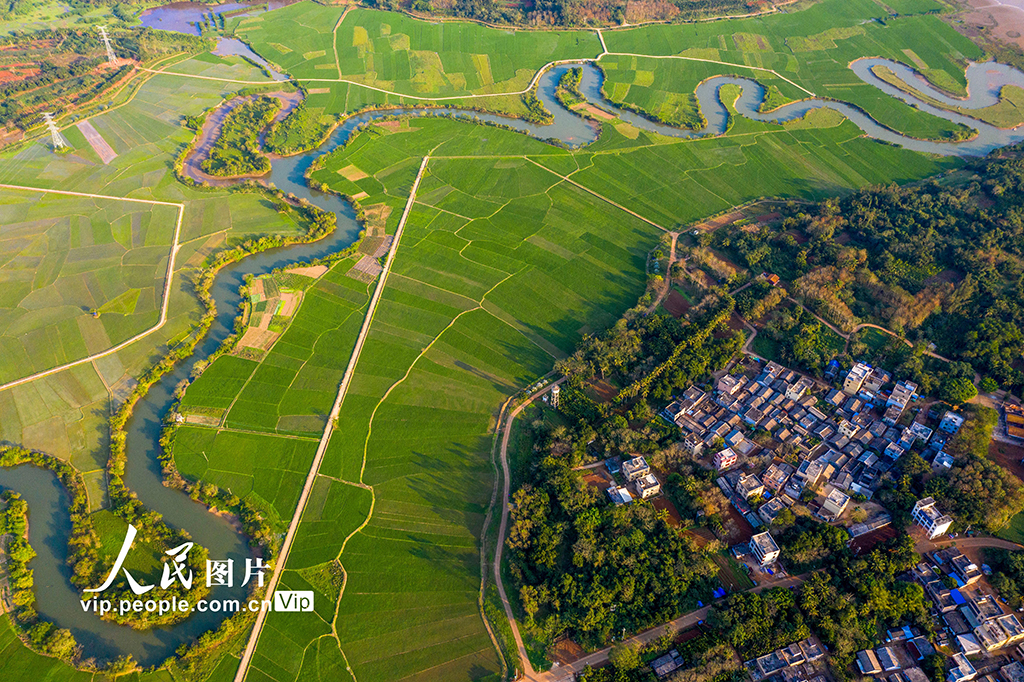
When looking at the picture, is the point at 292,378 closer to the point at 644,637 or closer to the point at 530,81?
the point at 644,637

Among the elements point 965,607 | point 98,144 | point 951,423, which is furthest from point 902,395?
point 98,144

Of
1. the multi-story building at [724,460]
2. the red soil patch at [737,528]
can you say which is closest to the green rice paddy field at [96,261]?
the red soil patch at [737,528]

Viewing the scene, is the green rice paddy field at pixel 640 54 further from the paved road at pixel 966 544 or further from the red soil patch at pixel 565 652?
the red soil patch at pixel 565 652

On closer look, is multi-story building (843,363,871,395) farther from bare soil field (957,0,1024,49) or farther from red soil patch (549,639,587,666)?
bare soil field (957,0,1024,49)

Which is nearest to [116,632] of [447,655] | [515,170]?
[447,655]

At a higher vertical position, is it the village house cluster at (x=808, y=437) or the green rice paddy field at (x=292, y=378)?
the village house cluster at (x=808, y=437)

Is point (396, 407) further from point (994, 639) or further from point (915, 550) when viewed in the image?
point (994, 639)
